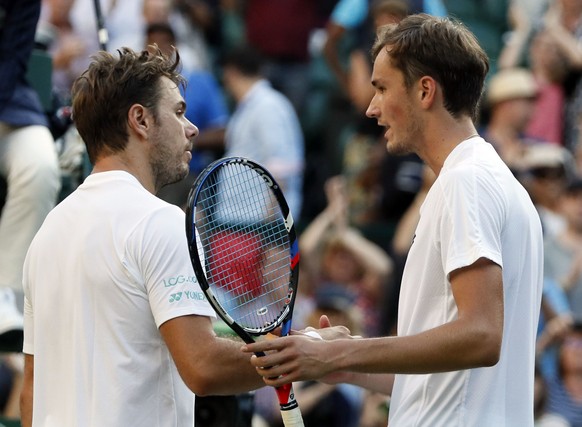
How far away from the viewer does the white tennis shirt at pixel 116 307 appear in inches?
137

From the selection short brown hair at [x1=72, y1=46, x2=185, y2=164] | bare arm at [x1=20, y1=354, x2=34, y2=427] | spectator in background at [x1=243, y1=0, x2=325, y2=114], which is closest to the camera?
short brown hair at [x1=72, y1=46, x2=185, y2=164]

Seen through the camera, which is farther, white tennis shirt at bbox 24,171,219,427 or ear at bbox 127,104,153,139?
ear at bbox 127,104,153,139

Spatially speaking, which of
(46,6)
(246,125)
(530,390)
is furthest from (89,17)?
(530,390)

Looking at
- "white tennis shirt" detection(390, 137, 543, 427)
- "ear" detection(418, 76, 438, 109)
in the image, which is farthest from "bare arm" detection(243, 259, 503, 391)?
"ear" detection(418, 76, 438, 109)

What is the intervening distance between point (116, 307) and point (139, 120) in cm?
56

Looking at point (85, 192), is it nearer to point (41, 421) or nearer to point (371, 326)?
point (41, 421)

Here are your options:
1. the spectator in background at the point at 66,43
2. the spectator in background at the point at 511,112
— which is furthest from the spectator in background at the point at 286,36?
the spectator in background at the point at 511,112

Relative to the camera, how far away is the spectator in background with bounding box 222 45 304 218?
884 centimetres

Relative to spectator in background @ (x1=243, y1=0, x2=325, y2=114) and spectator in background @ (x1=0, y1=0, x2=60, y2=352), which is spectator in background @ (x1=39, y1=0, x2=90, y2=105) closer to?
spectator in background @ (x1=243, y1=0, x2=325, y2=114)

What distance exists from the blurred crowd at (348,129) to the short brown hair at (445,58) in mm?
3853

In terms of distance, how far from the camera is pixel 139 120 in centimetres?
369

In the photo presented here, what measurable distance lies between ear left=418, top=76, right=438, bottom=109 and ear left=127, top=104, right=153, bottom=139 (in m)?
0.80

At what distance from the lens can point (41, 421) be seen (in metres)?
3.65

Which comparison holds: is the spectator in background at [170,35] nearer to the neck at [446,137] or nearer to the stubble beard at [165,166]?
the stubble beard at [165,166]
